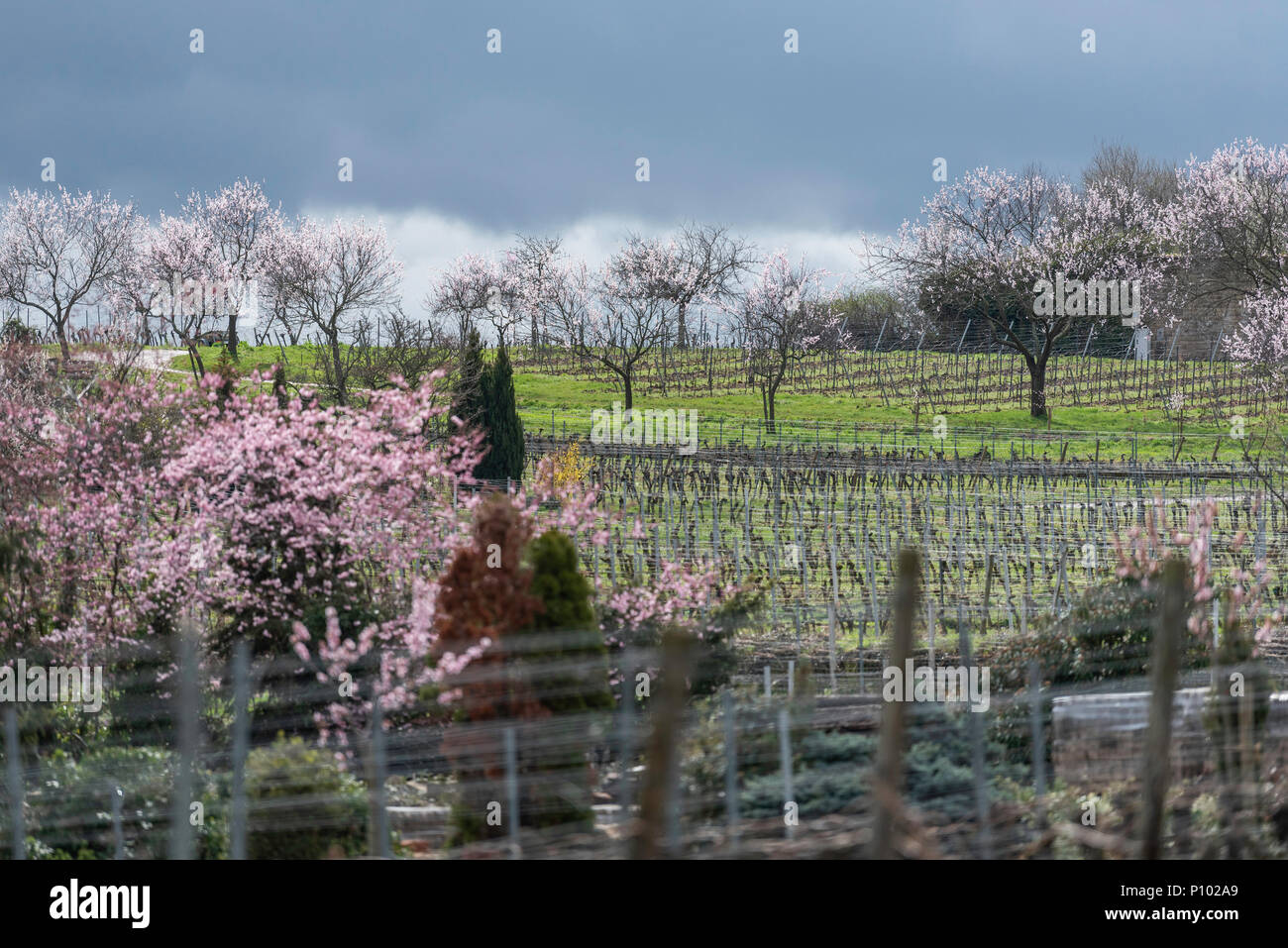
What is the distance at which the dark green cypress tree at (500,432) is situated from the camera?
2517 centimetres

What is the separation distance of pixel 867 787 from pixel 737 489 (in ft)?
64.2

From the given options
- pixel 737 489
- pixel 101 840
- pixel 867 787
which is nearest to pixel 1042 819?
pixel 867 787

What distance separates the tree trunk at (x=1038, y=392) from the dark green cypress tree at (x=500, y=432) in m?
18.9

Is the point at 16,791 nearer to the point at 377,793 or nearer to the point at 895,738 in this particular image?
the point at 377,793

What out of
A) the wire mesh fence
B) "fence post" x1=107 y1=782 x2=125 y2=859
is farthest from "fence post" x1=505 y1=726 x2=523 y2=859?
"fence post" x1=107 y1=782 x2=125 y2=859

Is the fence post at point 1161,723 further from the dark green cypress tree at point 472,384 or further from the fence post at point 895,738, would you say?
the dark green cypress tree at point 472,384

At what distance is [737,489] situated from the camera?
26.1 m

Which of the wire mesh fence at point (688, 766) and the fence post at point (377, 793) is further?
Answer: the wire mesh fence at point (688, 766)

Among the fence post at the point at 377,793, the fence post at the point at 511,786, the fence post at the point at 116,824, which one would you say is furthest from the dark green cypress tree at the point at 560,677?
the fence post at the point at 116,824

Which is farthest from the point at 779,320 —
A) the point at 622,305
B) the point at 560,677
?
the point at 560,677

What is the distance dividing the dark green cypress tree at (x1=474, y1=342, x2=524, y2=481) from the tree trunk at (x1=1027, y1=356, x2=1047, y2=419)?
18.9 m

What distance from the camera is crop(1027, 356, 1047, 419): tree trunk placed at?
37938 millimetres

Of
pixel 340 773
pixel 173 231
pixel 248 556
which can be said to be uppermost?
pixel 173 231
